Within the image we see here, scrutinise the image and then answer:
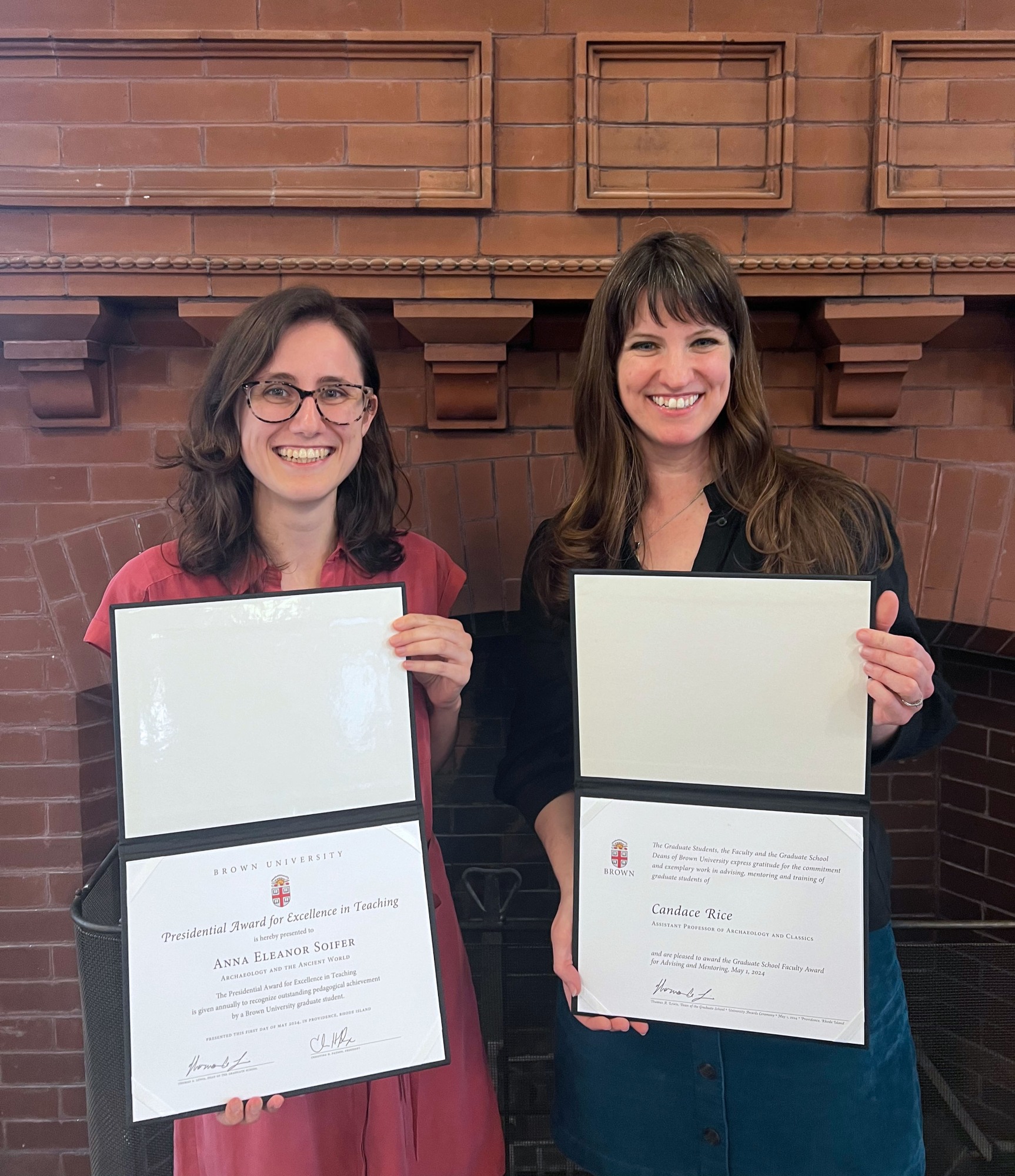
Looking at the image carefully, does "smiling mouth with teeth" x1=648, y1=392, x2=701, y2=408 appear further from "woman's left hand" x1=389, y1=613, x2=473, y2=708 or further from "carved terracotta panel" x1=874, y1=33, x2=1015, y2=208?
"carved terracotta panel" x1=874, y1=33, x2=1015, y2=208

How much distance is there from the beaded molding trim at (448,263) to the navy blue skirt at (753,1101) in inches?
49.1

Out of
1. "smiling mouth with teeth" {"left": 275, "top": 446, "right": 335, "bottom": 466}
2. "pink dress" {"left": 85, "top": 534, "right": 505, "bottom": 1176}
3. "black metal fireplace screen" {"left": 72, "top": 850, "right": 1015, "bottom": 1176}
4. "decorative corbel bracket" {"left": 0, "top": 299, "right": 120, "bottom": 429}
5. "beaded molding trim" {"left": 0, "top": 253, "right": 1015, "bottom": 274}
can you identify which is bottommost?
"black metal fireplace screen" {"left": 72, "top": 850, "right": 1015, "bottom": 1176}

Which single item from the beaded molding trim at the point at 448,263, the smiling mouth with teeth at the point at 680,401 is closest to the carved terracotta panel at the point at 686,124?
the beaded molding trim at the point at 448,263

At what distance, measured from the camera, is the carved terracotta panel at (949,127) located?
151 cm

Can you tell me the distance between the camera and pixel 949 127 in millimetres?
1527

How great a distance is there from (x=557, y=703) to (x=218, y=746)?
519 millimetres

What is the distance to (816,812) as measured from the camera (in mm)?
913

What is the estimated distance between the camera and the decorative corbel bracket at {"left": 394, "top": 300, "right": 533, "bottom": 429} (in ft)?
4.96

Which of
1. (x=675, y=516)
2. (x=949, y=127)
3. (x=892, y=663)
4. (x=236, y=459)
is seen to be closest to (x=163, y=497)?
(x=236, y=459)

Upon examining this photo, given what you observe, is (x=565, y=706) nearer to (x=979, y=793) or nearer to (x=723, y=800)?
(x=723, y=800)
